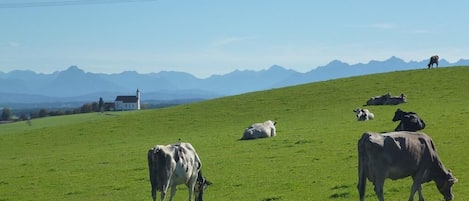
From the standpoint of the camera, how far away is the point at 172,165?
17.9 metres

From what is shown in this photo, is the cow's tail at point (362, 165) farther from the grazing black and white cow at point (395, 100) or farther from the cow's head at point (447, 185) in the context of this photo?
the grazing black and white cow at point (395, 100)

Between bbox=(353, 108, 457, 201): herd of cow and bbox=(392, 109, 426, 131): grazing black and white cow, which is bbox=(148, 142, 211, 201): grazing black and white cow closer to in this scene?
bbox=(353, 108, 457, 201): herd of cow

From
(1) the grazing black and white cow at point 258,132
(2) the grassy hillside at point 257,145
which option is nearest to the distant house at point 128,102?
(2) the grassy hillside at point 257,145

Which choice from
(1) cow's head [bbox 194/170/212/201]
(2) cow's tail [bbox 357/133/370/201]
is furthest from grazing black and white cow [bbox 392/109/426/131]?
(2) cow's tail [bbox 357/133/370/201]

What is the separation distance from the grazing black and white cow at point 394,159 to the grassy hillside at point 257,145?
1.93 metres

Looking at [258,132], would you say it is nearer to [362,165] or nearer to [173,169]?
[173,169]

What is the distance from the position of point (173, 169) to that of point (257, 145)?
18.7m

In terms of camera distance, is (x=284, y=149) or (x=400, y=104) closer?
(x=284, y=149)

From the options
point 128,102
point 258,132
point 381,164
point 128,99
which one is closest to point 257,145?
point 258,132

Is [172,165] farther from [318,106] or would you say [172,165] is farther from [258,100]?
[258,100]

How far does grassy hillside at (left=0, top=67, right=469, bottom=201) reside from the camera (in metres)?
23.1

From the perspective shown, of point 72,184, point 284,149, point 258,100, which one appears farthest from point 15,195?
point 258,100

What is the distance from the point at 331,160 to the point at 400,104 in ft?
89.7

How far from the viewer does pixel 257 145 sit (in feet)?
119
